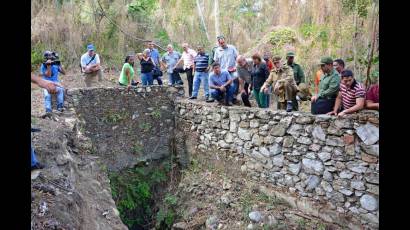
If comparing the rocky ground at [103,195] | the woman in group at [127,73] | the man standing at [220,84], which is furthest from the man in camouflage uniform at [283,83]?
the woman in group at [127,73]

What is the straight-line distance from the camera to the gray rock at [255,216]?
6.47 meters

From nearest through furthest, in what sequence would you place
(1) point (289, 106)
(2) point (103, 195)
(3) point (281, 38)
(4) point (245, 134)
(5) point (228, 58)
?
(2) point (103, 195) < (1) point (289, 106) < (4) point (245, 134) < (5) point (228, 58) < (3) point (281, 38)

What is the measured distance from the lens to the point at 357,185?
5.33 metres

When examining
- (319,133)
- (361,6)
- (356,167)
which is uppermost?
(361,6)

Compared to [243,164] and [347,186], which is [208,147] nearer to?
[243,164]

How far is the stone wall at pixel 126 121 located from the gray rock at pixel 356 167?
475 cm

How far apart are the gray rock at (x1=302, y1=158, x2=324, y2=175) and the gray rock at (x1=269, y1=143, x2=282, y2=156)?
532mm

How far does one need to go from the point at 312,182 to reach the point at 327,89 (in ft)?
5.16

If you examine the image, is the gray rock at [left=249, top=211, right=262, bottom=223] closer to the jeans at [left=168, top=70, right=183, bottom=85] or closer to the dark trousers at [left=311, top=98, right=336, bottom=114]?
the dark trousers at [left=311, top=98, right=336, bottom=114]

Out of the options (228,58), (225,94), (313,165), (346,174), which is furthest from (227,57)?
(346,174)

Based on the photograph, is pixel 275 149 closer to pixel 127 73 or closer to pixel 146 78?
pixel 146 78

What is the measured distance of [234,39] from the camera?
41.1 feet
